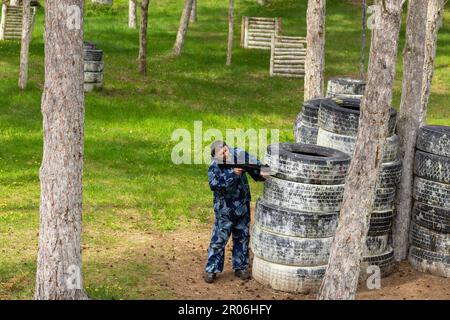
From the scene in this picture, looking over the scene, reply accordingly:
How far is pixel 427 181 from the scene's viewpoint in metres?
12.6

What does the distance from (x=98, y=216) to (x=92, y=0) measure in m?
26.8

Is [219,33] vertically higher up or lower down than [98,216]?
higher up

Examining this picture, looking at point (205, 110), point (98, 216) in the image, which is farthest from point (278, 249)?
point (205, 110)

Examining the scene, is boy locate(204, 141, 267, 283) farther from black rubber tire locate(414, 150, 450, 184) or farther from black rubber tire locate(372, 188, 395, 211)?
black rubber tire locate(414, 150, 450, 184)

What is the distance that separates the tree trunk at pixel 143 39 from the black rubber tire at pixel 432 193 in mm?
15841

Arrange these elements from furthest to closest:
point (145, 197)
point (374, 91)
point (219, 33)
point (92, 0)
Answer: point (92, 0) → point (219, 33) → point (145, 197) → point (374, 91)

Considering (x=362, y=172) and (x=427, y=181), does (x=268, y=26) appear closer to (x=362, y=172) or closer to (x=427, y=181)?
(x=427, y=181)

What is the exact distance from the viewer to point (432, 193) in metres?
12.5

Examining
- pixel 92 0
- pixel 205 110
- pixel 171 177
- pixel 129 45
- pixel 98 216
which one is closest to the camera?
pixel 98 216

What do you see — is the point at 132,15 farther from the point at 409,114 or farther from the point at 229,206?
the point at 229,206

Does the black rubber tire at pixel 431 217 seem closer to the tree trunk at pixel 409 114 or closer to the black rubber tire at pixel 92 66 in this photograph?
the tree trunk at pixel 409 114

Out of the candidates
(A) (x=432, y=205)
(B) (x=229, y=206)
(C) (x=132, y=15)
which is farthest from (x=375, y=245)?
(C) (x=132, y=15)

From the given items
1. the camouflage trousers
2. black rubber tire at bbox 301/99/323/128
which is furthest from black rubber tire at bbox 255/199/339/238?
black rubber tire at bbox 301/99/323/128

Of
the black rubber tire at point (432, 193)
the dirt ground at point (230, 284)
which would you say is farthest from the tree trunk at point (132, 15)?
the black rubber tire at point (432, 193)
